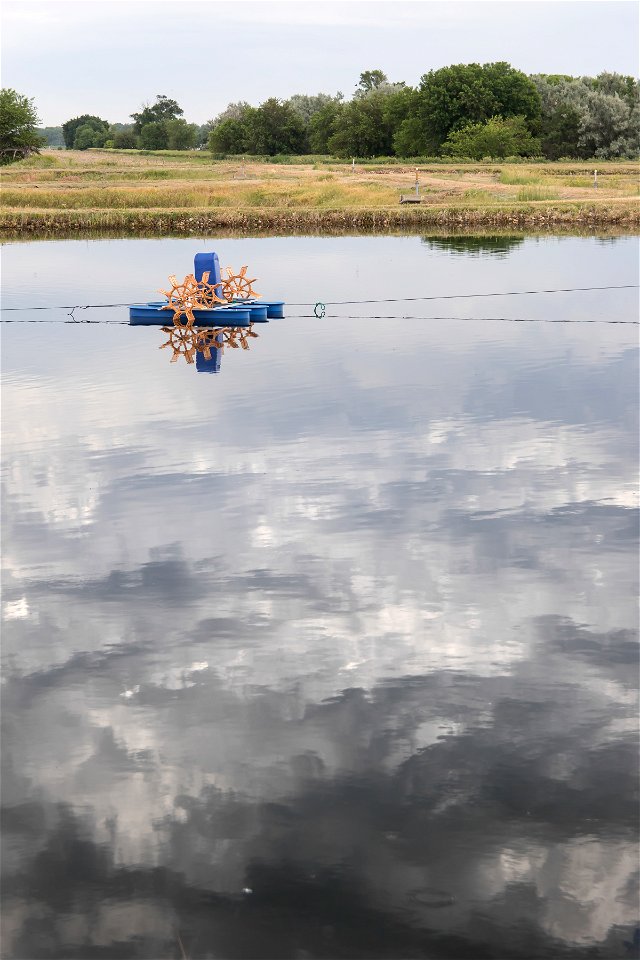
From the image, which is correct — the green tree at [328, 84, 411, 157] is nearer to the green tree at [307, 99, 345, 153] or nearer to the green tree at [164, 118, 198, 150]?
the green tree at [307, 99, 345, 153]

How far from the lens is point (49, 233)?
7088 centimetres

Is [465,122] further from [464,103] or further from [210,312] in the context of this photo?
[210,312]

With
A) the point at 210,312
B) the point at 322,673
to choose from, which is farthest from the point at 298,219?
the point at 322,673

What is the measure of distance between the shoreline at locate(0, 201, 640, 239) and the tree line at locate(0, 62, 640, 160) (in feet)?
162

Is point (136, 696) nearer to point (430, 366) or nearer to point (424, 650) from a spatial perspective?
point (424, 650)

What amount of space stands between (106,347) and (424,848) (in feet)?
89.9

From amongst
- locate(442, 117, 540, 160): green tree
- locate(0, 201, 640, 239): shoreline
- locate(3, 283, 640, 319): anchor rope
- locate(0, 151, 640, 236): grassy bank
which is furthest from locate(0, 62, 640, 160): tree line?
locate(3, 283, 640, 319): anchor rope

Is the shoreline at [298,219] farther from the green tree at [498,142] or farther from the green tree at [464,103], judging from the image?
the green tree at [464,103]

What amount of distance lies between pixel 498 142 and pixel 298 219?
2112 inches

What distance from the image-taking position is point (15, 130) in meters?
123

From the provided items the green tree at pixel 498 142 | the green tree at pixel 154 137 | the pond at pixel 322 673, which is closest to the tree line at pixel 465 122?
the green tree at pixel 498 142

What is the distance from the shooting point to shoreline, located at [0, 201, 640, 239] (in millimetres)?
69062

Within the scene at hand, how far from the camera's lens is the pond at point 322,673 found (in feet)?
30.1

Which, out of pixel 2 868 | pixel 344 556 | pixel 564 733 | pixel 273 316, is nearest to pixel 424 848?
pixel 564 733
